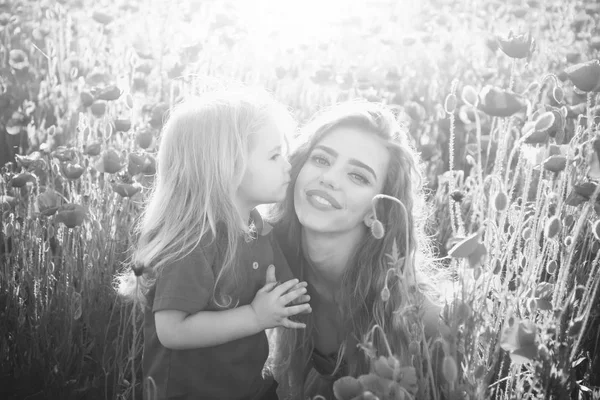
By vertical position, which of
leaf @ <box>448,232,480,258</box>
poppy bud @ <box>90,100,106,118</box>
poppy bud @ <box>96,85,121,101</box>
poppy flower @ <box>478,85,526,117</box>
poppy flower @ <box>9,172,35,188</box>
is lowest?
poppy flower @ <box>9,172,35,188</box>

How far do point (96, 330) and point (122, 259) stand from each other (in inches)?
18.6

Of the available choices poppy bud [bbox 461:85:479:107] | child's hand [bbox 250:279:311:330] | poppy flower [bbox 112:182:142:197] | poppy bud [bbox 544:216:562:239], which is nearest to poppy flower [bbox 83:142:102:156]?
poppy flower [bbox 112:182:142:197]

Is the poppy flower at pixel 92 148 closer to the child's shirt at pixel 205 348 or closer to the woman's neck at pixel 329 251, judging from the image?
the child's shirt at pixel 205 348

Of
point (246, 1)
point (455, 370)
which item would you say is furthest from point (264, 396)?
point (246, 1)

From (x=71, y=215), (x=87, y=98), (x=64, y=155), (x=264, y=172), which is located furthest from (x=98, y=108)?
(x=264, y=172)

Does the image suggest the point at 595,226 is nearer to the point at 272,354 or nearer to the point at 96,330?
the point at 272,354

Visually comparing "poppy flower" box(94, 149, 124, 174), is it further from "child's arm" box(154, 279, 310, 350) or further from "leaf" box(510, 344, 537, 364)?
"leaf" box(510, 344, 537, 364)

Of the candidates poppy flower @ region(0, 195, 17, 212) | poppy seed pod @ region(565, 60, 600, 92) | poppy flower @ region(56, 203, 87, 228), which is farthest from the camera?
poppy flower @ region(0, 195, 17, 212)

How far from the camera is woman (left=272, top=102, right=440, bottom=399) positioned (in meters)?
2.11

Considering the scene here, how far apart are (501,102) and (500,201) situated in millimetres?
232

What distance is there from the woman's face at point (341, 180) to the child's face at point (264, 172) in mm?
173

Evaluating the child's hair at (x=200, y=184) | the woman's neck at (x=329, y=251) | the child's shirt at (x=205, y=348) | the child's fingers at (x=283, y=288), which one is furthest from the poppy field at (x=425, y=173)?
the woman's neck at (x=329, y=251)

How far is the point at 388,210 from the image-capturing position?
7.57 feet

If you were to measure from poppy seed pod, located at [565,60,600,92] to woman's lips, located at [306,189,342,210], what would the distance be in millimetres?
774
